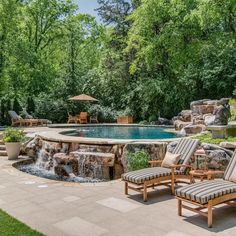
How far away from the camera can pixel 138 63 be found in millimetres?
20859

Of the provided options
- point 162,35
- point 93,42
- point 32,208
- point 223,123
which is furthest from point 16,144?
point 93,42

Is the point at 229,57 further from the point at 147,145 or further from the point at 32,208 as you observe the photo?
the point at 32,208

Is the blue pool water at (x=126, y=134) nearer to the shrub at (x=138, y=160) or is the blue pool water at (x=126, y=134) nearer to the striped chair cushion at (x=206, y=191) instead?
the shrub at (x=138, y=160)

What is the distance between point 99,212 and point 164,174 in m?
1.36

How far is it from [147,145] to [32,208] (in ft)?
11.9

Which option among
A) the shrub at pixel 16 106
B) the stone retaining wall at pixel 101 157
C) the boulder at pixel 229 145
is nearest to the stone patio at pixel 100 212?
the stone retaining wall at pixel 101 157

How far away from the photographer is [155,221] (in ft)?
14.1

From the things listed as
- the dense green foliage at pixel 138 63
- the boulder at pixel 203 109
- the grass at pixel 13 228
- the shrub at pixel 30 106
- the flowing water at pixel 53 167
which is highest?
the dense green foliage at pixel 138 63

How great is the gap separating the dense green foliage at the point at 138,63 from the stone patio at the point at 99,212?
12.6 m

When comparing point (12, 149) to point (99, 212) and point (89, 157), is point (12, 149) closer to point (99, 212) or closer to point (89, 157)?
point (89, 157)

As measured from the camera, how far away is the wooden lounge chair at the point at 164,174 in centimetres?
516

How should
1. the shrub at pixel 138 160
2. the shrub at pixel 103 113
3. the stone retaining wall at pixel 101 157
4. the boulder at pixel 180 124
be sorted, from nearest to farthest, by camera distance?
1. the shrub at pixel 138 160
2. the stone retaining wall at pixel 101 157
3. the boulder at pixel 180 124
4. the shrub at pixel 103 113

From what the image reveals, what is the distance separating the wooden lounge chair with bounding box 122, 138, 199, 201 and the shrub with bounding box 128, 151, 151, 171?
1.31 meters

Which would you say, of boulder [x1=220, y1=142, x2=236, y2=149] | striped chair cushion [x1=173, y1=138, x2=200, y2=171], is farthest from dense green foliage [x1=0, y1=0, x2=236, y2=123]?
striped chair cushion [x1=173, y1=138, x2=200, y2=171]
